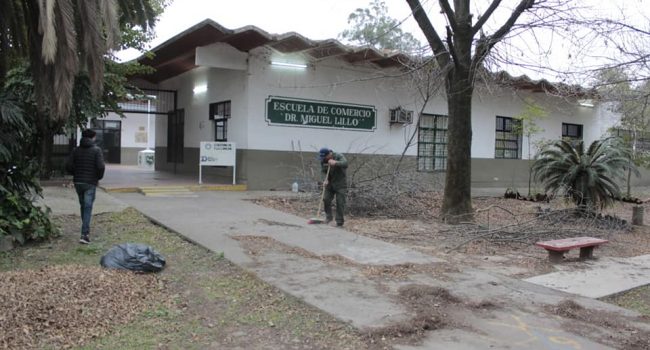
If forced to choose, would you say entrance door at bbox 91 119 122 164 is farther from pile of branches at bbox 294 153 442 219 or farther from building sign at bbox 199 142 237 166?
pile of branches at bbox 294 153 442 219

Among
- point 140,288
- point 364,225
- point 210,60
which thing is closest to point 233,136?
point 210,60

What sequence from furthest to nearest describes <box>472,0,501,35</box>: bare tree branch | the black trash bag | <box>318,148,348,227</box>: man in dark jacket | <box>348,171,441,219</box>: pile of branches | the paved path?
<box>348,171,441,219</box>: pile of branches
<box>472,0,501,35</box>: bare tree branch
<box>318,148,348,227</box>: man in dark jacket
the paved path
the black trash bag

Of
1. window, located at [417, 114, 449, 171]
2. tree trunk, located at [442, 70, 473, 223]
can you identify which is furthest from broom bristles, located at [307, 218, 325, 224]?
window, located at [417, 114, 449, 171]

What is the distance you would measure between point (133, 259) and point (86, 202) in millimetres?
2103

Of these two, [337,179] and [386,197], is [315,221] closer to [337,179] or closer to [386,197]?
[337,179]

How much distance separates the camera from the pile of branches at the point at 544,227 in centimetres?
927

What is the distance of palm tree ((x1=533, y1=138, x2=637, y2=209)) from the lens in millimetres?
11742

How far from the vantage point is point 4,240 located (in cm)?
730

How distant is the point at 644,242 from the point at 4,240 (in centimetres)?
1077

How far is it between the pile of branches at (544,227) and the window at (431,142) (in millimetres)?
5907

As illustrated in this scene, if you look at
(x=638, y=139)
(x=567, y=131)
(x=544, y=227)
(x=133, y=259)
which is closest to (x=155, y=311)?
(x=133, y=259)

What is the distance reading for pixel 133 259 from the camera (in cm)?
619

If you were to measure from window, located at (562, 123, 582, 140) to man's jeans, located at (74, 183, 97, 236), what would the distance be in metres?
19.5

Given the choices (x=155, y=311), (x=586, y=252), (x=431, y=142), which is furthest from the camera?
(x=431, y=142)
